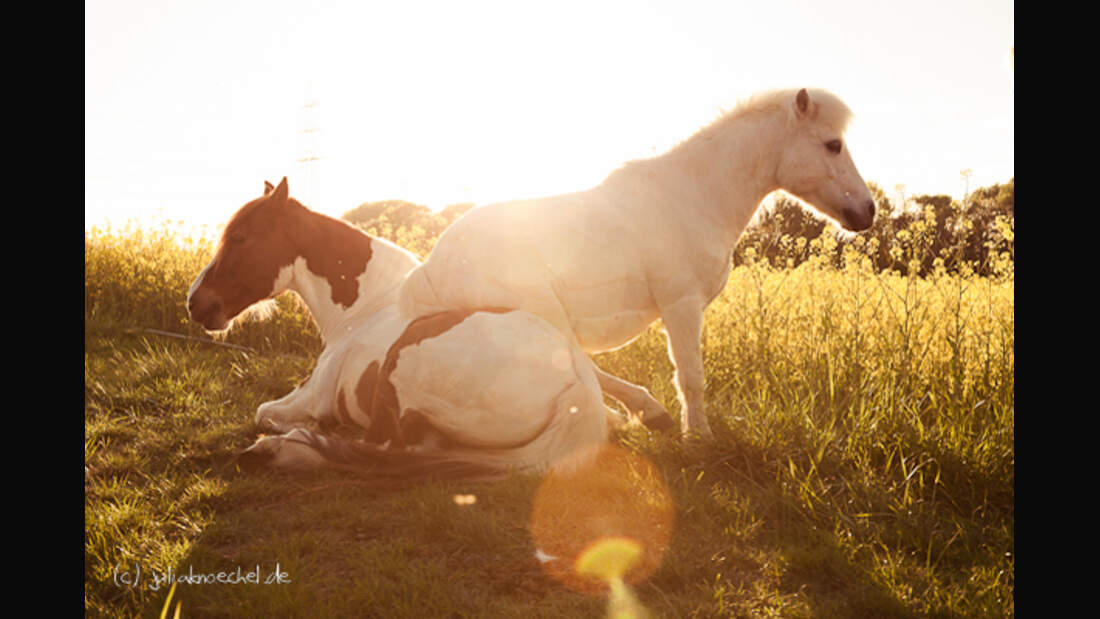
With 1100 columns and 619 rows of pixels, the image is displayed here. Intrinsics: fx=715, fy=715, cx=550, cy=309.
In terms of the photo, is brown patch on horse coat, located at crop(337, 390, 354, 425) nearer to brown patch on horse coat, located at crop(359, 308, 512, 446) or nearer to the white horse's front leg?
brown patch on horse coat, located at crop(359, 308, 512, 446)

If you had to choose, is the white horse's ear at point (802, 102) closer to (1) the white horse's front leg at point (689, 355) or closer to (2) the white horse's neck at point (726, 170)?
(2) the white horse's neck at point (726, 170)

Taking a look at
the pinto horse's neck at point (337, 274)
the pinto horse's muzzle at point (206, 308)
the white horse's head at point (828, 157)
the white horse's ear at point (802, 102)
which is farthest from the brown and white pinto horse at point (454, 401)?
the white horse's ear at point (802, 102)

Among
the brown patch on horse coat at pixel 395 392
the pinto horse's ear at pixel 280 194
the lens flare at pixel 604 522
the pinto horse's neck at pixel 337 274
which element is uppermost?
the pinto horse's ear at pixel 280 194

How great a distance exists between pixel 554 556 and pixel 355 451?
1.55 meters

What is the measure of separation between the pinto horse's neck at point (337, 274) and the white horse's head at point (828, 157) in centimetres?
301

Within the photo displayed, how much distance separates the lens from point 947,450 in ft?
12.9

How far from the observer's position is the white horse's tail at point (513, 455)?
4.05m

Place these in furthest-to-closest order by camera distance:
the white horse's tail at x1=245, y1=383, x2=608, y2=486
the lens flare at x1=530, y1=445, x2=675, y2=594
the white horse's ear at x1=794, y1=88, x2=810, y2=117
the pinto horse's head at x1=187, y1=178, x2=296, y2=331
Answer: the pinto horse's head at x1=187, y1=178, x2=296, y2=331, the white horse's ear at x1=794, y1=88, x2=810, y2=117, the white horse's tail at x1=245, y1=383, x2=608, y2=486, the lens flare at x1=530, y1=445, x2=675, y2=594

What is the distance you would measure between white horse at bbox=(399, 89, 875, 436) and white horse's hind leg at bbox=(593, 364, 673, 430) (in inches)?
1.1

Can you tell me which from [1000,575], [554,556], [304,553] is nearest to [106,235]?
[304,553]

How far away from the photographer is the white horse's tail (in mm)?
4047

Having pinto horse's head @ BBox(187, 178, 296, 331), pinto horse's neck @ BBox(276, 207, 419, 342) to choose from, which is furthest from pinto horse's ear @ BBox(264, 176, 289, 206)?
pinto horse's neck @ BBox(276, 207, 419, 342)

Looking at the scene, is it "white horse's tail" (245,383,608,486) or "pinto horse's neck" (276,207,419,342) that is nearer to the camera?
"white horse's tail" (245,383,608,486)

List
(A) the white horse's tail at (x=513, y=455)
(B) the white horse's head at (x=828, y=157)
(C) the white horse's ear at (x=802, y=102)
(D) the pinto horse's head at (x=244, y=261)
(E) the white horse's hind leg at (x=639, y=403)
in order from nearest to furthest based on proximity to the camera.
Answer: (A) the white horse's tail at (x=513, y=455) < (C) the white horse's ear at (x=802, y=102) < (B) the white horse's head at (x=828, y=157) < (E) the white horse's hind leg at (x=639, y=403) < (D) the pinto horse's head at (x=244, y=261)
